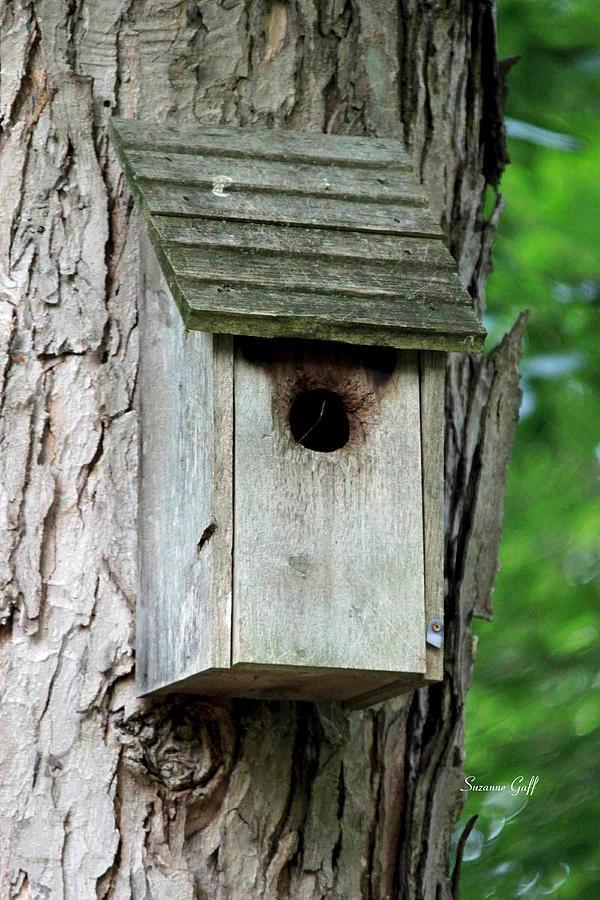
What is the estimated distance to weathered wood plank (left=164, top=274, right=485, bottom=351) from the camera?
220 cm

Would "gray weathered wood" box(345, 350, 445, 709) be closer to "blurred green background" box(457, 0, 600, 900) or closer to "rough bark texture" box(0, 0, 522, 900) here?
"rough bark texture" box(0, 0, 522, 900)

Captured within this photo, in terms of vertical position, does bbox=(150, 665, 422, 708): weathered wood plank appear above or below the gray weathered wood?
below

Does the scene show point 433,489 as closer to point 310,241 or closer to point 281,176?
point 310,241

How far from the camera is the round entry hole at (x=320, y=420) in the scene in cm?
237

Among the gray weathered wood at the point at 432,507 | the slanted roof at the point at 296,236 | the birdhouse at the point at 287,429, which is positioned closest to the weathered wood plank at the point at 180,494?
the birdhouse at the point at 287,429

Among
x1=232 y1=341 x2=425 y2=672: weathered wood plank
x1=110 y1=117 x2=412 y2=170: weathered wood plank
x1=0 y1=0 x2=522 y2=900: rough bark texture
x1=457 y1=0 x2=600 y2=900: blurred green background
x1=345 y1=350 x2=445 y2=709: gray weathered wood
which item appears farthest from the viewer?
x1=457 y1=0 x2=600 y2=900: blurred green background

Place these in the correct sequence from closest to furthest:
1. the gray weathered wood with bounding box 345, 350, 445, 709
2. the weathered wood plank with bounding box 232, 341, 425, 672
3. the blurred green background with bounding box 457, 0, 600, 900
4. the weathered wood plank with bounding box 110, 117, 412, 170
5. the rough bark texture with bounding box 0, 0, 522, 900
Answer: the weathered wood plank with bounding box 232, 341, 425, 672 → the gray weathered wood with bounding box 345, 350, 445, 709 → the rough bark texture with bounding box 0, 0, 522, 900 → the weathered wood plank with bounding box 110, 117, 412, 170 → the blurred green background with bounding box 457, 0, 600, 900

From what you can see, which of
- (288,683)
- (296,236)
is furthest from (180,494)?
(296,236)

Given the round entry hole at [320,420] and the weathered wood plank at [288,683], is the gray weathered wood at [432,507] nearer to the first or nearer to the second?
the weathered wood plank at [288,683]

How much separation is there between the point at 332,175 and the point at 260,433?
67 centimetres

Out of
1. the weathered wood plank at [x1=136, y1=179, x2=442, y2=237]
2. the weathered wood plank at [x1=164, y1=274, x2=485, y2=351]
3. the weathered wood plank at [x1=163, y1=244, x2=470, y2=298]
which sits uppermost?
the weathered wood plank at [x1=136, y1=179, x2=442, y2=237]

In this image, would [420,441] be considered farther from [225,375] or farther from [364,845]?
[364,845]

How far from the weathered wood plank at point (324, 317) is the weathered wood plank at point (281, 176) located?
33 cm

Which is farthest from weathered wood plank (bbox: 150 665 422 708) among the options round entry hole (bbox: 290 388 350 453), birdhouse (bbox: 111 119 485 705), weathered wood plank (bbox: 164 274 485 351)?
weathered wood plank (bbox: 164 274 485 351)
